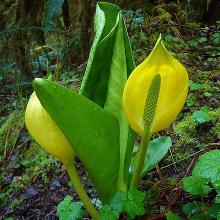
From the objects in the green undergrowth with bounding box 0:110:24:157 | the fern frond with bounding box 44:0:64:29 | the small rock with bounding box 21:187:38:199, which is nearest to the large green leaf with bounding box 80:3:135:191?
the small rock with bounding box 21:187:38:199

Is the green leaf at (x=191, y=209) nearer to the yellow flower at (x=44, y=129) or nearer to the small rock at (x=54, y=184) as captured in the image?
the yellow flower at (x=44, y=129)

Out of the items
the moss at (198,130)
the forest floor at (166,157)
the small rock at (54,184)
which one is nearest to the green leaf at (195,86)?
the forest floor at (166,157)

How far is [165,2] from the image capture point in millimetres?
2883

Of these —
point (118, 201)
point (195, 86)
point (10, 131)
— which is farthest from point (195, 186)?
point (10, 131)

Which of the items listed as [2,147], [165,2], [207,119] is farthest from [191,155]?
[165,2]

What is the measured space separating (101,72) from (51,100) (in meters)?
0.26

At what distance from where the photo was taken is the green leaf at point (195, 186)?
3.20 ft

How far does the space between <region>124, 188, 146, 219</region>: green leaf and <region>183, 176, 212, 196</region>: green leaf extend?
0.12 metres

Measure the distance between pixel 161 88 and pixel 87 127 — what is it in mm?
198

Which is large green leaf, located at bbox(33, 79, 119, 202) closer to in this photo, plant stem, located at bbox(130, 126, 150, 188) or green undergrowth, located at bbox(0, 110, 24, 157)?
plant stem, located at bbox(130, 126, 150, 188)

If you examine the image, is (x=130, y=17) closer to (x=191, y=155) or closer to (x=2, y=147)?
(x=2, y=147)

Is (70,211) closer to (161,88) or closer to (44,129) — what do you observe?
(44,129)

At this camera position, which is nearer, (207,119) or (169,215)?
(169,215)

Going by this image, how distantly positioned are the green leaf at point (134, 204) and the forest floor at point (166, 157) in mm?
110
